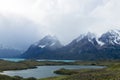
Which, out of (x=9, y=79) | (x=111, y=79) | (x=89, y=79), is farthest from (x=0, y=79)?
(x=111, y=79)

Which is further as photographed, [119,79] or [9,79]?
[9,79]

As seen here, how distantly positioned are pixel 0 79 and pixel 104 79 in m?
46.8

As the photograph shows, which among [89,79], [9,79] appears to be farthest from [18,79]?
[89,79]

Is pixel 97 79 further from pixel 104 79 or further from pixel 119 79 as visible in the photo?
pixel 119 79

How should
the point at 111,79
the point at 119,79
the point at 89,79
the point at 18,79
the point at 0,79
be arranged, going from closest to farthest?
1. the point at 119,79
2. the point at 111,79
3. the point at 89,79
4. the point at 0,79
5. the point at 18,79

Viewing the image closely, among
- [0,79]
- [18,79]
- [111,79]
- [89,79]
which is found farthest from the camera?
[18,79]

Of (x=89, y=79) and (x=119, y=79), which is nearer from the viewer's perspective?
(x=119, y=79)

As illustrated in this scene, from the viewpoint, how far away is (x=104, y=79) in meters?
97.2

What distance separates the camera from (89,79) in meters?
101

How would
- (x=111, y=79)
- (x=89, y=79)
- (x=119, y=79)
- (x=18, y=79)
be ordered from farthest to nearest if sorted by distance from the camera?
(x=18, y=79)
(x=89, y=79)
(x=111, y=79)
(x=119, y=79)

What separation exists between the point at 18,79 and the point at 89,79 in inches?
1734

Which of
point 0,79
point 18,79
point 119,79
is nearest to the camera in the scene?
point 119,79

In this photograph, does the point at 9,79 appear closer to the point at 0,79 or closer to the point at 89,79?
the point at 0,79

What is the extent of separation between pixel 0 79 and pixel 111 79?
50.4 metres
